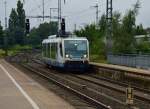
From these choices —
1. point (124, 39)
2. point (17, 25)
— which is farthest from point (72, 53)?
point (17, 25)

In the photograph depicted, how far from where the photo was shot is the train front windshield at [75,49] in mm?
42375

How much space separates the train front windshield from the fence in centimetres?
442

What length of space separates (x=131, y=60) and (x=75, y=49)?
584cm

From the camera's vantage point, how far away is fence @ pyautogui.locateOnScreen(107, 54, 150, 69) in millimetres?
41472

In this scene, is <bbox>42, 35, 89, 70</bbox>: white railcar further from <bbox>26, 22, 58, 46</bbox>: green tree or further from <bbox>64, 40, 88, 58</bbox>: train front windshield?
<bbox>26, 22, 58, 46</bbox>: green tree

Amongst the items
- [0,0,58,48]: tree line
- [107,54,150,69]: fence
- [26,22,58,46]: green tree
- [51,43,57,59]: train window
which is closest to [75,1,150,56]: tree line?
[107,54,150,69]: fence

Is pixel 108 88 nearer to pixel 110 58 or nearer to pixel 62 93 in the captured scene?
pixel 62 93

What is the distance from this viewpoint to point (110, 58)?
53250 millimetres

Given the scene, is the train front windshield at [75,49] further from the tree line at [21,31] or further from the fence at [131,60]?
the tree line at [21,31]

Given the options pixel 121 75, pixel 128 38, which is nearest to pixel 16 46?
pixel 128 38

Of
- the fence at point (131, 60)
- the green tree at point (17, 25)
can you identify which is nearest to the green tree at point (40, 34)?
the green tree at point (17, 25)

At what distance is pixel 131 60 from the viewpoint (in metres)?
45.8

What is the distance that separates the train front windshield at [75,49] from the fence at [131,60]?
4.42m

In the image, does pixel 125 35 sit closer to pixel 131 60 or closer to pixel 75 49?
pixel 131 60
